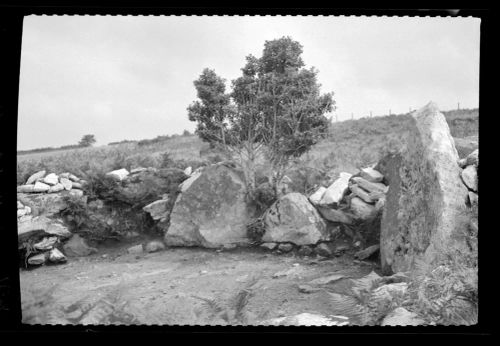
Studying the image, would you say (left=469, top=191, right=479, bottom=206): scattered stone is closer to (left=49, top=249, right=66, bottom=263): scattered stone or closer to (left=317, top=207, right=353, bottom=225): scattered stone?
(left=317, top=207, right=353, bottom=225): scattered stone

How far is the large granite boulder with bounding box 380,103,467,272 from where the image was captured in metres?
6.07

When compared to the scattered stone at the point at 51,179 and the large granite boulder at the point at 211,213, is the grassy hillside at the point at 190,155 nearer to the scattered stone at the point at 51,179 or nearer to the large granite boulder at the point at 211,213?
the scattered stone at the point at 51,179

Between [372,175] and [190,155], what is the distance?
8394mm

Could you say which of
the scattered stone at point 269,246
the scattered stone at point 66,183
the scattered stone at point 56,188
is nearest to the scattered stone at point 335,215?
the scattered stone at point 269,246

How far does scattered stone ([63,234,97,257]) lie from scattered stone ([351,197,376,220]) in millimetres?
7215

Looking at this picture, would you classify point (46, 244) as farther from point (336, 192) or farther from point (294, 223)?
point (336, 192)

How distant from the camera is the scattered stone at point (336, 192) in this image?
9930 mm

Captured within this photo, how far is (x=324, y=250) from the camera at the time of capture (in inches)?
364

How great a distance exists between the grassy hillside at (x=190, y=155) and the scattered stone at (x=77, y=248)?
255 cm

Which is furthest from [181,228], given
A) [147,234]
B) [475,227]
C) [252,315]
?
[475,227]

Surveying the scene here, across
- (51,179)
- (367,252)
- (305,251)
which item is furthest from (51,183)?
(367,252)

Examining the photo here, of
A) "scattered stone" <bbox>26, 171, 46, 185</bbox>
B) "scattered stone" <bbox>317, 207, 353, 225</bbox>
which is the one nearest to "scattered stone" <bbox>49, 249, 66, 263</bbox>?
"scattered stone" <bbox>26, 171, 46, 185</bbox>

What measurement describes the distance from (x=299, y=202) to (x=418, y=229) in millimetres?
3697

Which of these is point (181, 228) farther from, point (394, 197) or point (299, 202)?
point (394, 197)
